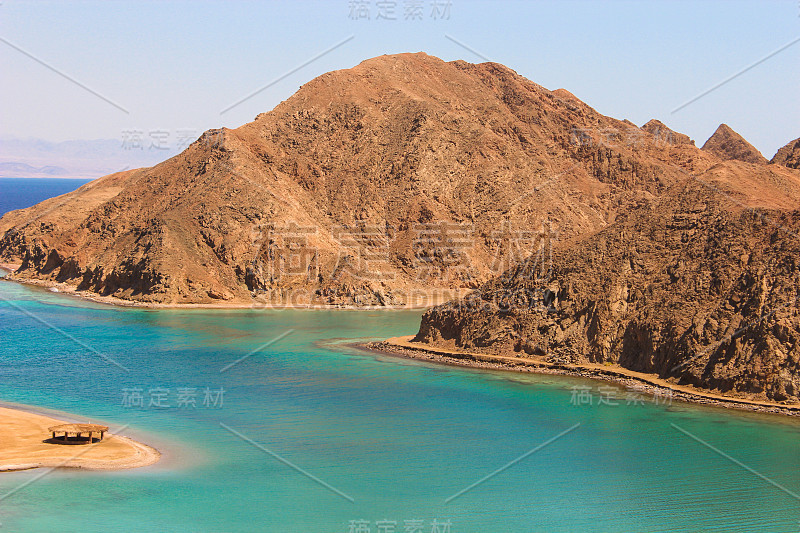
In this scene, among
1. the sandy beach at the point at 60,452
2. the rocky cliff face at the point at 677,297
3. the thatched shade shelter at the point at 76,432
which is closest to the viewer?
the sandy beach at the point at 60,452

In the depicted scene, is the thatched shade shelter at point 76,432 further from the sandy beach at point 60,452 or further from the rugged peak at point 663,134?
the rugged peak at point 663,134

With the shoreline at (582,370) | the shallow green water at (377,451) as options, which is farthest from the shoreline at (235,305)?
the shallow green water at (377,451)

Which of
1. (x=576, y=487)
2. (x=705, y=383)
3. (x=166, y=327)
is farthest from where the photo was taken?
(x=166, y=327)

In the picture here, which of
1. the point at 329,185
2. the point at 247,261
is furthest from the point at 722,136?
the point at 247,261

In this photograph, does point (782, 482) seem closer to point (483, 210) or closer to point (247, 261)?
point (247, 261)

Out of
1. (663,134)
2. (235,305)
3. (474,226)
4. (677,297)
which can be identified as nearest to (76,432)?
(677,297)

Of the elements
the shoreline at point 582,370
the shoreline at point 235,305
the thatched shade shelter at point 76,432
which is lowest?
the thatched shade shelter at point 76,432
